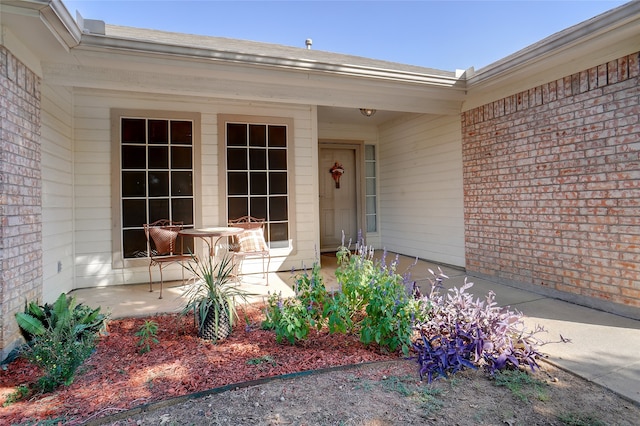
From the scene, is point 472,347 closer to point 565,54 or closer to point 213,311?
point 213,311

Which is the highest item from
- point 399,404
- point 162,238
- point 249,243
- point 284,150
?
point 284,150

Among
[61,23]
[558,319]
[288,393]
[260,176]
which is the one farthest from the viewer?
[260,176]

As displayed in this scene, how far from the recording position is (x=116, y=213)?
4.43m

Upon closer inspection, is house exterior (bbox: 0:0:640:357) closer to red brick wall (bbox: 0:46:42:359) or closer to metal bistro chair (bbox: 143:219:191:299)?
red brick wall (bbox: 0:46:42:359)

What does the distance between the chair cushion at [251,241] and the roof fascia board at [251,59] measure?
2063mm

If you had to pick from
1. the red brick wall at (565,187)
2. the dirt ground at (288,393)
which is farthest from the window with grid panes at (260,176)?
the red brick wall at (565,187)

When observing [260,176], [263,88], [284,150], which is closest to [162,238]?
[260,176]

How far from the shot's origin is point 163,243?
427 cm

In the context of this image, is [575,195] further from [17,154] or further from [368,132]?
[17,154]

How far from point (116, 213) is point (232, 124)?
191cm

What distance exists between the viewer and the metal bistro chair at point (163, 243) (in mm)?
4125

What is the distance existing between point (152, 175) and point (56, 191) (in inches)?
43.3

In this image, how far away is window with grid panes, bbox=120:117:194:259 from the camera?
449 cm

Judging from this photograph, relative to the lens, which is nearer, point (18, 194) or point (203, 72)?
point (18, 194)
